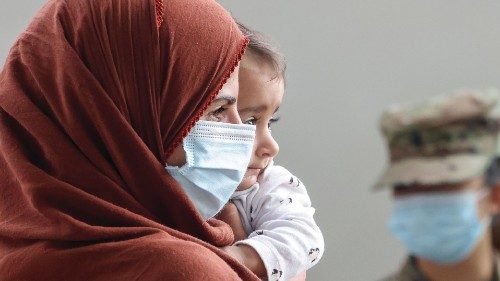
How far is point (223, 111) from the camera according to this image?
4.09 feet

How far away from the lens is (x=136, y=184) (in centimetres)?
121

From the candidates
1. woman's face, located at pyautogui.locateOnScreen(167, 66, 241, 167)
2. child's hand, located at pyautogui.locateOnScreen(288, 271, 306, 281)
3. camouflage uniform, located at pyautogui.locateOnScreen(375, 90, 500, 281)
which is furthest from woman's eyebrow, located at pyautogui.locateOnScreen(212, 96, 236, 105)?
camouflage uniform, located at pyautogui.locateOnScreen(375, 90, 500, 281)

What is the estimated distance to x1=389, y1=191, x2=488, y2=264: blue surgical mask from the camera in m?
0.54

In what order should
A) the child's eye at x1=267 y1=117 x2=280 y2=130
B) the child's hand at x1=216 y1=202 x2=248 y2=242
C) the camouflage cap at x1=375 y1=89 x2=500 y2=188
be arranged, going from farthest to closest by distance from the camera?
the child's hand at x1=216 y1=202 x2=248 y2=242 < the child's eye at x1=267 y1=117 x2=280 y2=130 < the camouflage cap at x1=375 y1=89 x2=500 y2=188

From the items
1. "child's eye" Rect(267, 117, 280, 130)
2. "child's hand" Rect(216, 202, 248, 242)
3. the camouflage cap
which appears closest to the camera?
the camouflage cap

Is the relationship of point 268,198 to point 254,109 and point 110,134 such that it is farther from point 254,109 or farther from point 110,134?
point 110,134

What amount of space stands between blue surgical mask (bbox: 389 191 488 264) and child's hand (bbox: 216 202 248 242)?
0.78 m

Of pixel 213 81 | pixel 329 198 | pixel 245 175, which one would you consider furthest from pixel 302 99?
pixel 245 175

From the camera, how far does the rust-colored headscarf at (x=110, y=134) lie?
1183 mm

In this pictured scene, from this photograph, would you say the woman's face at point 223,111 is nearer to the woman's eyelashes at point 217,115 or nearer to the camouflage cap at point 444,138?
the woman's eyelashes at point 217,115

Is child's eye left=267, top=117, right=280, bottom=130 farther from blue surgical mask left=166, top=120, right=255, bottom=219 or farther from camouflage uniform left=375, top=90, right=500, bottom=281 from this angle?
camouflage uniform left=375, top=90, right=500, bottom=281

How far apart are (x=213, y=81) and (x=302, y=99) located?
331 mm

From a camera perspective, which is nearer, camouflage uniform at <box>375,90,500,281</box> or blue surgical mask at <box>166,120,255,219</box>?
camouflage uniform at <box>375,90,500,281</box>

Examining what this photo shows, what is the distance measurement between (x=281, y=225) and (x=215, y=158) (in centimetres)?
13
